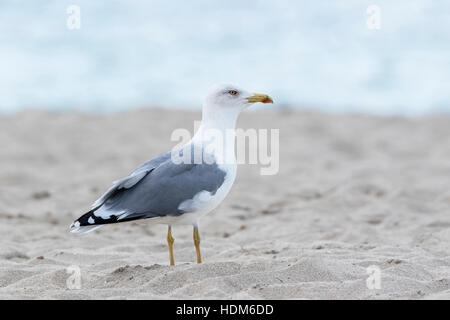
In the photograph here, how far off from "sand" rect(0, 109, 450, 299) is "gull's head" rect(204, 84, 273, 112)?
1.01 m

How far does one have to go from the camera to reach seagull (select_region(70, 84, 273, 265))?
4.05m

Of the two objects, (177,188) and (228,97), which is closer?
(177,188)

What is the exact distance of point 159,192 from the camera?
413 cm

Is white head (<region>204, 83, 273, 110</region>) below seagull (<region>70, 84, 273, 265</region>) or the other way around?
the other way around

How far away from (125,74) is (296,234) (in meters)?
11.0

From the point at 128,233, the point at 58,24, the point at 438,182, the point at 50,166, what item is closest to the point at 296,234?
the point at 128,233

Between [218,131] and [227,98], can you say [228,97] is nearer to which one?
[227,98]

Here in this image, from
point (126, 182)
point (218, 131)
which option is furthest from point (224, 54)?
point (126, 182)

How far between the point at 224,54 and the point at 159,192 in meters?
12.9

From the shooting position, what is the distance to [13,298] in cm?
344

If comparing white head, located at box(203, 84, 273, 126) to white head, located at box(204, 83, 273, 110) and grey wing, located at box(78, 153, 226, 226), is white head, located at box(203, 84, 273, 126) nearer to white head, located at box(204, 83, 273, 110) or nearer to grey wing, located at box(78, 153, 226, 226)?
white head, located at box(204, 83, 273, 110)

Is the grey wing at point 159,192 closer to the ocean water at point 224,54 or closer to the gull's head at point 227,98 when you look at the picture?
the gull's head at point 227,98

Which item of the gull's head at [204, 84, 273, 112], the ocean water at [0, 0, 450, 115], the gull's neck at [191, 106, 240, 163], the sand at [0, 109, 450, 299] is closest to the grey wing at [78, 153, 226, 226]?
the gull's neck at [191, 106, 240, 163]
